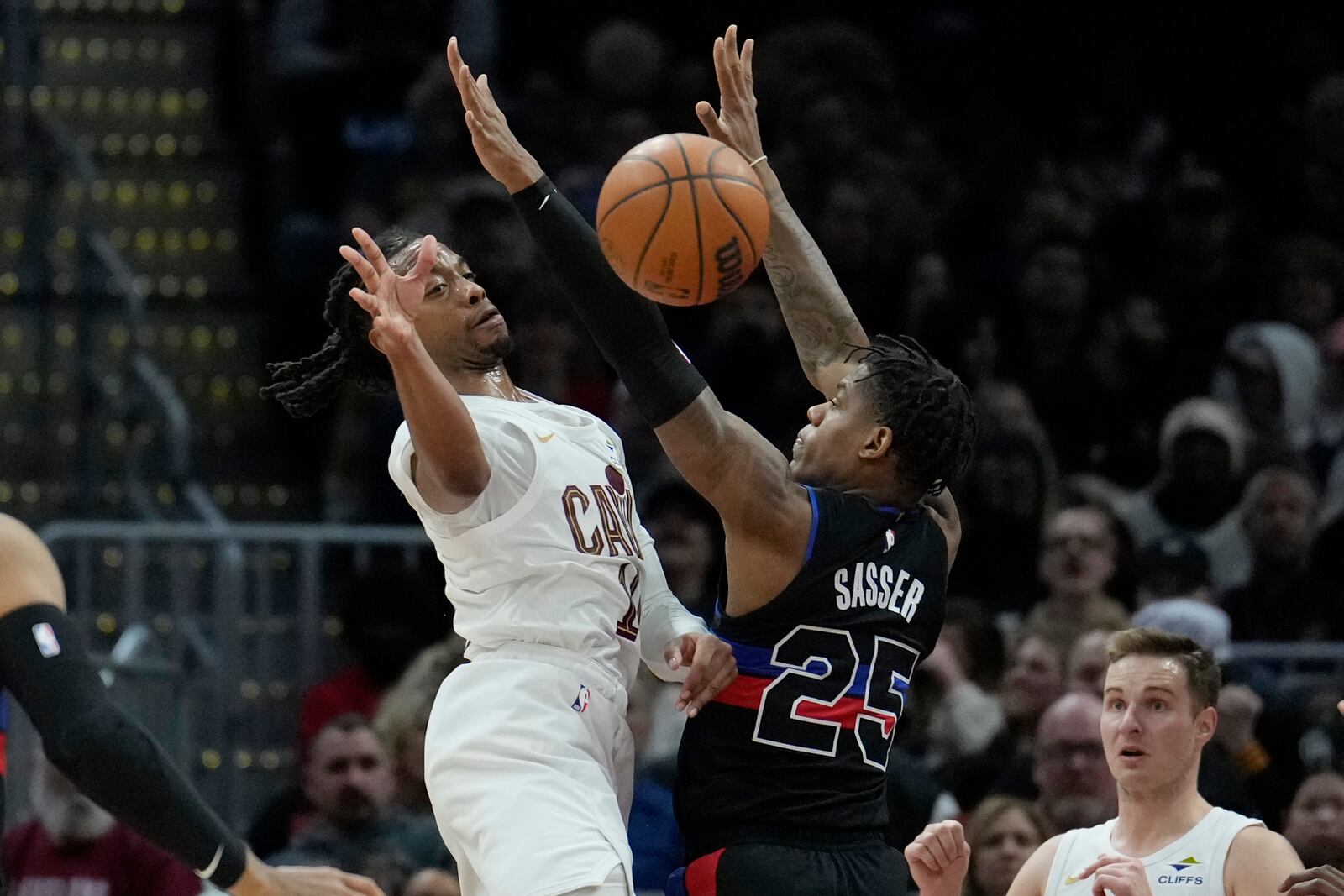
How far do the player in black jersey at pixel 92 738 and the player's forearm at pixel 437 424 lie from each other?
955mm

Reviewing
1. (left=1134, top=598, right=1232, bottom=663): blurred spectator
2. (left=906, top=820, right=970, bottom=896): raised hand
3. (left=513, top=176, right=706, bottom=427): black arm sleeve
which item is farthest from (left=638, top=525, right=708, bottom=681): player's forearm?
(left=1134, top=598, right=1232, bottom=663): blurred spectator

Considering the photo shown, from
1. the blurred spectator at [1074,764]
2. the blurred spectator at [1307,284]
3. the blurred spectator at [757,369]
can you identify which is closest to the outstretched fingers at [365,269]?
the blurred spectator at [1074,764]

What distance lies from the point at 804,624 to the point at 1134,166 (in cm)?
810

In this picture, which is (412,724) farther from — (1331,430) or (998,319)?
(1331,430)

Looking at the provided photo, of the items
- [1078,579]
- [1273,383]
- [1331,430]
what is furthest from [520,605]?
[1331,430]

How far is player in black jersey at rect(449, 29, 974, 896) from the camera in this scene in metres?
4.70

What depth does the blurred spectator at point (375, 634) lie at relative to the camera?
8703mm

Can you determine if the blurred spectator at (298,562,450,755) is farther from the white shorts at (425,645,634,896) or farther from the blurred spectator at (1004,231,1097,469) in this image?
the white shorts at (425,645,634,896)

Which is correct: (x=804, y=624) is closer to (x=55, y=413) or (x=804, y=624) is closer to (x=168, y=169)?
(x=55, y=413)

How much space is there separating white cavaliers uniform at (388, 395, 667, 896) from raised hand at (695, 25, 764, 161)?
102 cm

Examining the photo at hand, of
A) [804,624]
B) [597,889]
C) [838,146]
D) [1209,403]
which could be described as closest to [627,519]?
[804,624]

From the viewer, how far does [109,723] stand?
3645 millimetres

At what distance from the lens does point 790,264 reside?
5.66 m

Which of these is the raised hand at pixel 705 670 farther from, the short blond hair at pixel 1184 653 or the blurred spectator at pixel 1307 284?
the blurred spectator at pixel 1307 284
